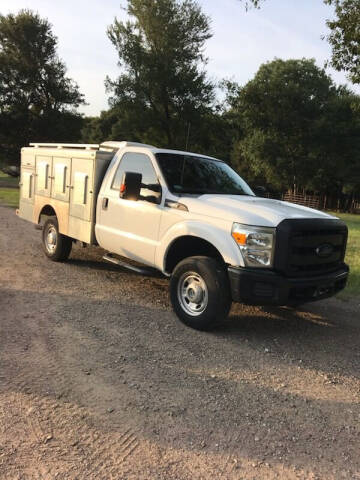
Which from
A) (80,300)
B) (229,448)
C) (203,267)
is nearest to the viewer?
(229,448)

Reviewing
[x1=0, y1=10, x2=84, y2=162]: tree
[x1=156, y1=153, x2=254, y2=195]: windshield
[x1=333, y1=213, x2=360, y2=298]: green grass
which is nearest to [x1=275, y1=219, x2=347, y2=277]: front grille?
[x1=156, y1=153, x2=254, y2=195]: windshield

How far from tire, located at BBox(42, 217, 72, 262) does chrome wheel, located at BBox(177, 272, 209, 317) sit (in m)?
3.27

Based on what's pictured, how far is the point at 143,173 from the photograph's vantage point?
5.99m

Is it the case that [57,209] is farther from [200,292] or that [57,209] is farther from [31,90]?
[31,90]

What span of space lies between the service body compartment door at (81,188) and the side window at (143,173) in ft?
1.75

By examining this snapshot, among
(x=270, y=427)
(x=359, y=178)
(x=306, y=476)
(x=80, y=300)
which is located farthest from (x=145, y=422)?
(x=359, y=178)

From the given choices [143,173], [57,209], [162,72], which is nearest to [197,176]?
[143,173]

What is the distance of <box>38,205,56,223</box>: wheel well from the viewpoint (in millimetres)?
8195

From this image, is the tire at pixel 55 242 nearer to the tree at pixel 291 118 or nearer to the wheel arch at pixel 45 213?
the wheel arch at pixel 45 213

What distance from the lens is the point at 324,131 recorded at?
120 ft

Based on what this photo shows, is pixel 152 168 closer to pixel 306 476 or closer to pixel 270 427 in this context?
pixel 270 427

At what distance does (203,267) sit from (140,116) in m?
29.3

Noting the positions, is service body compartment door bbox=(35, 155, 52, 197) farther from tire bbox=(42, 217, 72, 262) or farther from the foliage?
the foliage

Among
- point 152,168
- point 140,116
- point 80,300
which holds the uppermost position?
point 140,116
